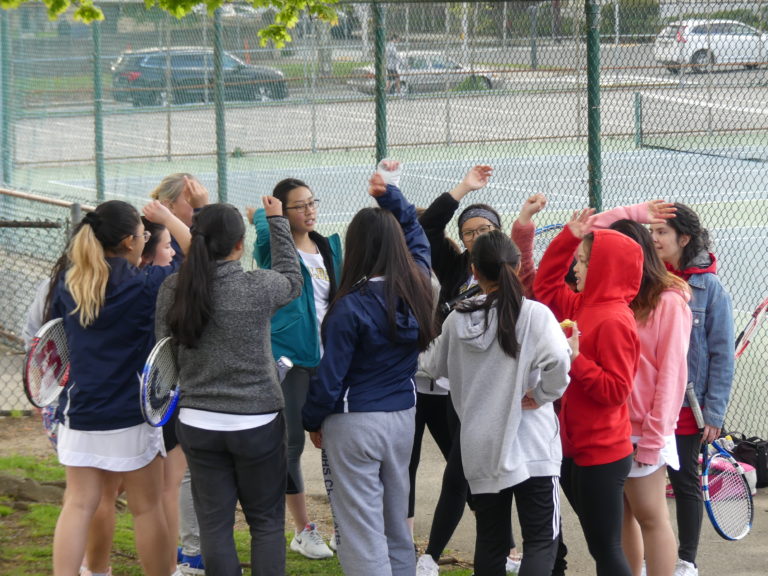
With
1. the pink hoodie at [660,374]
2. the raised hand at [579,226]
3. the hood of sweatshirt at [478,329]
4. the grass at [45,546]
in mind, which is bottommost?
the grass at [45,546]

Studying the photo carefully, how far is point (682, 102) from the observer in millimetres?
6387

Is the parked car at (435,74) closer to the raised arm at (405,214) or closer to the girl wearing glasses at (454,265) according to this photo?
the girl wearing glasses at (454,265)

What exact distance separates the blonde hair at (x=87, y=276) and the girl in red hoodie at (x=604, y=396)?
1.87m

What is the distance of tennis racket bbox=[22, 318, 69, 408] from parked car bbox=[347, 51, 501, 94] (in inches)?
143

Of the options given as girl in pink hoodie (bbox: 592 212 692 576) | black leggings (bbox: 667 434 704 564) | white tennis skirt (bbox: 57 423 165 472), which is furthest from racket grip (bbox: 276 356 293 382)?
black leggings (bbox: 667 434 704 564)

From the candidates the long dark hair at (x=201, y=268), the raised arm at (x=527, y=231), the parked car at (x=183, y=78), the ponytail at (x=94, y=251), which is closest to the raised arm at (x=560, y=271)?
the raised arm at (x=527, y=231)

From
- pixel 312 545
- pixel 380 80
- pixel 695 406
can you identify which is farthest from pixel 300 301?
pixel 380 80

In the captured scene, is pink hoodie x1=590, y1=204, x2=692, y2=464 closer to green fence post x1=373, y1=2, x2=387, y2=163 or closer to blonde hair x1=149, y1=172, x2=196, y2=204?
blonde hair x1=149, y1=172, x2=196, y2=204

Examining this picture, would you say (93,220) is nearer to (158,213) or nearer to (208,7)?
(158,213)

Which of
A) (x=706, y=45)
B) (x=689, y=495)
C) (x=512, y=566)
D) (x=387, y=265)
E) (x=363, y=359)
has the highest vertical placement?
(x=706, y=45)

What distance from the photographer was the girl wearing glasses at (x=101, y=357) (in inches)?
161

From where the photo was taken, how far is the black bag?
599 centimetres

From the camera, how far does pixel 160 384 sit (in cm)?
400

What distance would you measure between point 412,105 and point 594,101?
1633 millimetres
